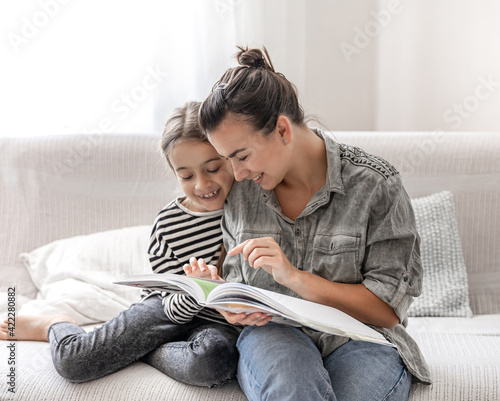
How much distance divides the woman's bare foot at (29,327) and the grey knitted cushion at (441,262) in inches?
41.3

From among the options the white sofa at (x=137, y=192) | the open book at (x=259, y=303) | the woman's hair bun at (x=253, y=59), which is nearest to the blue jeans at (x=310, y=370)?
the open book at (x=259, y=303)

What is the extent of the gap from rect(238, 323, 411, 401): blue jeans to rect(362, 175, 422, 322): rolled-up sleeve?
123 millimetres

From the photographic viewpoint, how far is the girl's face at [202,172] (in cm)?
136

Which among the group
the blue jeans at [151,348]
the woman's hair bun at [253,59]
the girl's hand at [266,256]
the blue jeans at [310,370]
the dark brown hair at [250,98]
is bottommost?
the blue jeans at [151,348]

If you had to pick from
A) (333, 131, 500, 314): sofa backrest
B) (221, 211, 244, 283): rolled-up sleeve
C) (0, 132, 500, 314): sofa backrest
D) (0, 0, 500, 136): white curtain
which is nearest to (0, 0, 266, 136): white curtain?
(0, 0, 500, 136): white curtain

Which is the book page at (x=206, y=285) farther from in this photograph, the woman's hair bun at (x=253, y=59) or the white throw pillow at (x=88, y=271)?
the white throw pillow at (x=88, y=271)

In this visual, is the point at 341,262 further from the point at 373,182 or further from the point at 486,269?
the point at 486,269

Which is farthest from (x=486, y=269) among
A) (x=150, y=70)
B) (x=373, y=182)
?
(x=150, y=70)

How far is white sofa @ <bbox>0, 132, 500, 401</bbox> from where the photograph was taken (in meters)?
1.84

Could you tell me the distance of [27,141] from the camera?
207 cm

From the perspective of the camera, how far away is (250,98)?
3.90 ft

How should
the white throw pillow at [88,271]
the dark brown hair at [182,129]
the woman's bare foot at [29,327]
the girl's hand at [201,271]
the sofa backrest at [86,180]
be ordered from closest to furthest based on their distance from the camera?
the girl's hand at [201,271], the dark brown hair at [182,129], the woman's bare foot at [29,327], the white throw pillow at [88,271], the sofa backrest at [86,180]

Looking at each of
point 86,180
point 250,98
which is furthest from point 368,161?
point 86,180

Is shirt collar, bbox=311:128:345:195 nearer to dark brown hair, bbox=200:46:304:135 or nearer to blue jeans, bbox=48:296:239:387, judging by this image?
dark brown hair, bbox=200:46:304:135
